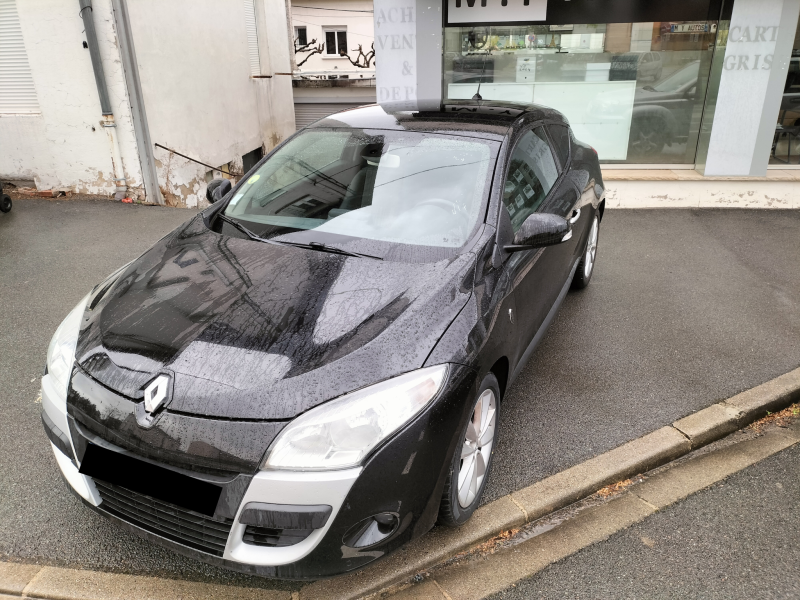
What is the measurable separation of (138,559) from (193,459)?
796mm

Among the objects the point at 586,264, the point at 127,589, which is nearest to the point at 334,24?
the point at 586,264

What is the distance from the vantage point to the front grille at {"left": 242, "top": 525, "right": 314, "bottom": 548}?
6.51 ft

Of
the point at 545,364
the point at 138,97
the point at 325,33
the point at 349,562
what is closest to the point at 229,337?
the point at 349,562

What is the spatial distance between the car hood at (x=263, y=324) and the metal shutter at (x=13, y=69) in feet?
20.7

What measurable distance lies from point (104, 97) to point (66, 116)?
625mm

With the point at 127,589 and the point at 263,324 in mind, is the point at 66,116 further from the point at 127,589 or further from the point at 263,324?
the point at 127,589

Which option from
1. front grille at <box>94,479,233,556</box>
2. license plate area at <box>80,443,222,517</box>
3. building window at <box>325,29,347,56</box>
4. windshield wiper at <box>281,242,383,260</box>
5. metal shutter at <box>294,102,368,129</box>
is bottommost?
metal shutter at <box>294,102,368,129</box>

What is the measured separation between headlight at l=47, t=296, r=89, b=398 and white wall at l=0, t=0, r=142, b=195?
5.73m

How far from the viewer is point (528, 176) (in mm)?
3484

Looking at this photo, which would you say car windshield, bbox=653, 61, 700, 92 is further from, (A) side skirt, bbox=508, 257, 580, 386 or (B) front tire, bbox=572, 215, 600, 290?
(A) side skirt, bbox=508, 257, 580, 386

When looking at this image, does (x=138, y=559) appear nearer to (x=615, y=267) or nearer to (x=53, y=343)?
(x=53, y=343)

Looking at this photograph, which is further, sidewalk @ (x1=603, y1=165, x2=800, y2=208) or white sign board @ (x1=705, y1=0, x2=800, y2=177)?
sidewalk @ (x1=603, y1=165, x2=800, y2=208)

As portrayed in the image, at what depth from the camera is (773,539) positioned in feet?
8.44

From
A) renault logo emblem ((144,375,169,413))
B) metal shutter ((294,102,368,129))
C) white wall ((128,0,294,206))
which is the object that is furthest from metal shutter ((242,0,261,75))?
renault logo emblem ((144,375,169,413))
